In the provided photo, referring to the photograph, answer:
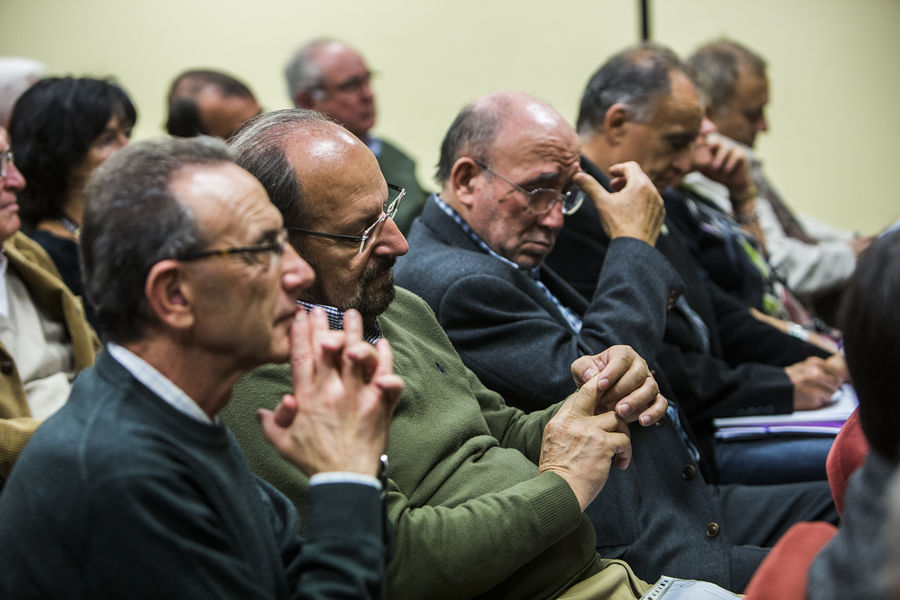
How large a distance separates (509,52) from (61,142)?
2360 millimetres

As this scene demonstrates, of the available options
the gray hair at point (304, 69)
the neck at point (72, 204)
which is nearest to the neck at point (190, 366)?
the neck at point (72, 204)

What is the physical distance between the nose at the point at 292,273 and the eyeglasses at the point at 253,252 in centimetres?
1

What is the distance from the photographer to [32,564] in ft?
3.08

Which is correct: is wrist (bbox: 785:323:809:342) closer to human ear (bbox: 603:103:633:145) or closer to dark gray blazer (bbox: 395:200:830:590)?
human ear (bbox: 603:103:633:145)

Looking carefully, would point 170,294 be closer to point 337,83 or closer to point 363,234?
point 363,234

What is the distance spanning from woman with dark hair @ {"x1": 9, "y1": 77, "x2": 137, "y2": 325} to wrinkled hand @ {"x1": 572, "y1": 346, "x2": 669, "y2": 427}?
4.60 ft

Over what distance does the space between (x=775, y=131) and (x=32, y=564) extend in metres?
4.39

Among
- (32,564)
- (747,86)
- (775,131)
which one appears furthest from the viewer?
(775,131)

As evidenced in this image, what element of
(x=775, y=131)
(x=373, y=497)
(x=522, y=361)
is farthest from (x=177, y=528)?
(x=775, y=131)

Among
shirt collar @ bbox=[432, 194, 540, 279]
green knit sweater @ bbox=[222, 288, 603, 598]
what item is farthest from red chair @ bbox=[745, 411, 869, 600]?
shirt collar @ bbox=[432, 194, 540, 279]

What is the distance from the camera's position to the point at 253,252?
106 centimetres

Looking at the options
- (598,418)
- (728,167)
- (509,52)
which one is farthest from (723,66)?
(598,418)

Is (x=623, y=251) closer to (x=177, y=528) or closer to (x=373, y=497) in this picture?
(x=373, y=497)

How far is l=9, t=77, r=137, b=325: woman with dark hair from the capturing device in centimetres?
242
